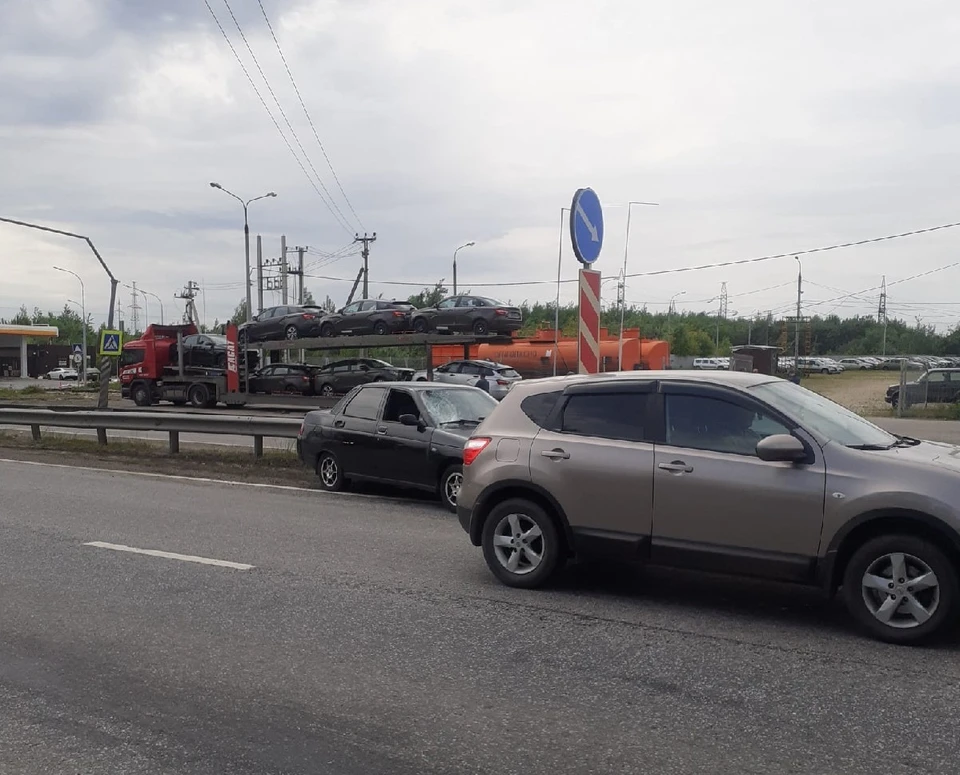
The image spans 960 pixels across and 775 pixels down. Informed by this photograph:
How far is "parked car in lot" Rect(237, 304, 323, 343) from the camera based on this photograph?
1296 inches

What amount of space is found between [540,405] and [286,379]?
1049 inches

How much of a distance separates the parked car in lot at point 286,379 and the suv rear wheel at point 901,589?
2788cm

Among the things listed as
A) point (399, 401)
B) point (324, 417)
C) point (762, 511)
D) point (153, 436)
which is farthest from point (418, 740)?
point (153, 436)

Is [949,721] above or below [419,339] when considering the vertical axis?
below

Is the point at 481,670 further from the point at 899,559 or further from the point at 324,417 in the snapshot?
the point at 324,417

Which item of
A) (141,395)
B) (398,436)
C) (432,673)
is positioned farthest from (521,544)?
(141,395)

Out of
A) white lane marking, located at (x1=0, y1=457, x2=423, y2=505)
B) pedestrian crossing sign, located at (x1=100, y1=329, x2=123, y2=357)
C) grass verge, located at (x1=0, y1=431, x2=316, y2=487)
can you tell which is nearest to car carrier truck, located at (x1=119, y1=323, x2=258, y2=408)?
pedestrian crossing sign, located at (x1=100, y1=329, x2=123, y2=357)

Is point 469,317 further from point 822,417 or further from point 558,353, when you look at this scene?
point 822,417

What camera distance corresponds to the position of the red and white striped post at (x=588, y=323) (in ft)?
38.0

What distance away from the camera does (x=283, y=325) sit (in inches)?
1307

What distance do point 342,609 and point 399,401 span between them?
592 centimetres

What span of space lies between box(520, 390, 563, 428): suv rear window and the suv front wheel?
2.02 ft

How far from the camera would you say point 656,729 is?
4.59m

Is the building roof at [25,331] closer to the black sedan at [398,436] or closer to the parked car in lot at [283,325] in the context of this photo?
the parked car in lot at [283,325]
